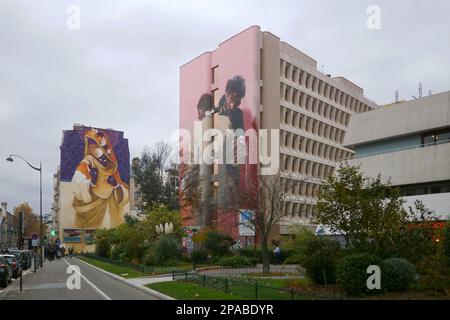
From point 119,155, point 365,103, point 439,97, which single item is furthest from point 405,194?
point 119,155

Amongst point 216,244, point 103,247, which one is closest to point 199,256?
point 216,244

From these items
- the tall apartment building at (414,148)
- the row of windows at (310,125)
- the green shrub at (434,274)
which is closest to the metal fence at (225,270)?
the tall apartment building at (414,148)

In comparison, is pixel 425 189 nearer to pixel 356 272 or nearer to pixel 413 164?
pixel 413 164

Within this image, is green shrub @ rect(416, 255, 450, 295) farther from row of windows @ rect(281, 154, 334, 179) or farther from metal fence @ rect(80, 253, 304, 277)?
row of windows @ rect(281, 154, 334, 179)

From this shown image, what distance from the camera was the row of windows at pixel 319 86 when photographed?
236 feet

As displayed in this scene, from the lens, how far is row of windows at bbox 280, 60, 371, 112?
2832 inches

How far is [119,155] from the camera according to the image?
112 meters

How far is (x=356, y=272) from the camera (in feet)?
52.0

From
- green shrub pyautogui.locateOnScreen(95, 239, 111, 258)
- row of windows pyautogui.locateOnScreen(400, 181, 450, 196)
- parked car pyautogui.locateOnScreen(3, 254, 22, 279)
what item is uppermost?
row of windows pyautogui.locateOnScreen(400, 181, 450, 196)

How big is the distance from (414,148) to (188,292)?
22.5m

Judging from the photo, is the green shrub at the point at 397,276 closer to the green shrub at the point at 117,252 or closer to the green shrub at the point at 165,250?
the green shrub at the point at 165,250

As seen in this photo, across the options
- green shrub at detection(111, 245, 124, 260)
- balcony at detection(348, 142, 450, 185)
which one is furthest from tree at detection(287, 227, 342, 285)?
green shrub at detection(111, 245, 124, 260)

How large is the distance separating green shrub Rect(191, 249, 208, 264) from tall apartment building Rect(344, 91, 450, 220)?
1281 cm

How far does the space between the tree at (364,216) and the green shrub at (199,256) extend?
19516mm
